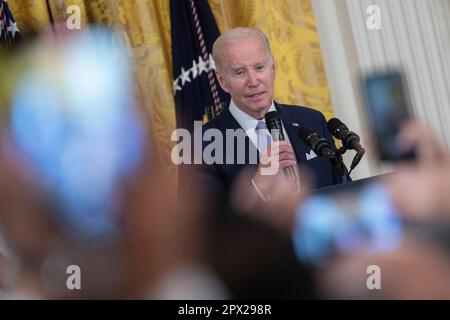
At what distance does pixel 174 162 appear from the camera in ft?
5.78

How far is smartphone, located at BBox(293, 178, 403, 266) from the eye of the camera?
1.51m

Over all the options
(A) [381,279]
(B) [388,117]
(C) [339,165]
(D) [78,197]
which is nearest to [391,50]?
(B) [388,117]

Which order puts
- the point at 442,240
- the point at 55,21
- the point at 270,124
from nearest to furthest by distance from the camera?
the point at 442,240, the point at 270,124, the point at 55,21

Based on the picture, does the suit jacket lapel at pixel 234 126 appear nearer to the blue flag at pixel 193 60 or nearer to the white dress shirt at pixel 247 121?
the white dress shirt at pixel 247 121

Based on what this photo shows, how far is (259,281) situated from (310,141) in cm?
34

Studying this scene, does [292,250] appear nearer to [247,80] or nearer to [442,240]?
[442,240]

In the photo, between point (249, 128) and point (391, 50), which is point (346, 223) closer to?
point (249, 128)

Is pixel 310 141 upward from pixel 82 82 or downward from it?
downward

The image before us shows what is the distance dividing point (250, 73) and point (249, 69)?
11 millimetres

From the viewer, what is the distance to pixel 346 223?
5.04ft

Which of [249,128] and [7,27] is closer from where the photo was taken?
[249,128]

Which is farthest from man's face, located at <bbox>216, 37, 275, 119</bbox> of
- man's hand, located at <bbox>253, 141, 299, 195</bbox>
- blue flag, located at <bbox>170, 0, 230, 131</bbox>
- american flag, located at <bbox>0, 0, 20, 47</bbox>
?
american flag, located at <bbox>0, 0, 20, 47</bbox>

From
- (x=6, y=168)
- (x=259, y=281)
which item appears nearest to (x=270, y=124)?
(x=259, y=281)

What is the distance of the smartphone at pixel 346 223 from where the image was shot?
1.51 meters
